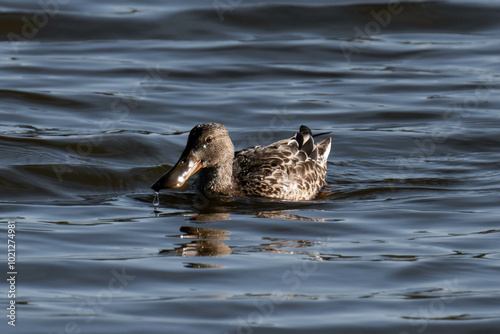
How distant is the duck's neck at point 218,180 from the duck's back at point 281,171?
9 centimetres

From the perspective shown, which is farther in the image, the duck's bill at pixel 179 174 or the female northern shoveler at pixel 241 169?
the female northern shoveler at pixel 241 169

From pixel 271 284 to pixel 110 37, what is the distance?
40.1 ft

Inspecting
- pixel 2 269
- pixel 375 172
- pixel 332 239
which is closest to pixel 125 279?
pixel 2 269

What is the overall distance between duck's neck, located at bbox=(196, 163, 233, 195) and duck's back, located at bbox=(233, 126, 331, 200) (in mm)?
86

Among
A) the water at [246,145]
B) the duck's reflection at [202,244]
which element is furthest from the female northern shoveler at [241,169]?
the duck's reflection at [202,244]

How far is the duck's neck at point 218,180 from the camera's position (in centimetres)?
1032

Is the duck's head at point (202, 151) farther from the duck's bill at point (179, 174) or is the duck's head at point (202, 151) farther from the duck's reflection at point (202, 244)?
the duck's reflection at point (202, 244)

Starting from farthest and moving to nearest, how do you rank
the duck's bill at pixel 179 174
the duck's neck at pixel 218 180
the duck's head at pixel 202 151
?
1. the duck's neck at pixel 218 180
2. the duck's head at pixel 202 151
3. the duck's bill at pixel 179 174

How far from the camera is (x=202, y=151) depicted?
10.2 meters

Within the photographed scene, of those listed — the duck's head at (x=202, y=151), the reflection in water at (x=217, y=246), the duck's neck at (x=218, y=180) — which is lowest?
the reflection in water at (x=217, y=246)

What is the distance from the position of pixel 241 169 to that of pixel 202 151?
536mm

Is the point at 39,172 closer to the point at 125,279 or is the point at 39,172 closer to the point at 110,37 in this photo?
the point at 125,279

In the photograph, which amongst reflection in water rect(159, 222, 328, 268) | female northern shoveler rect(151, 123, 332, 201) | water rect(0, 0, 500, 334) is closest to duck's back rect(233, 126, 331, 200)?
female northern shoveler rect(151, 123, 332, 201)

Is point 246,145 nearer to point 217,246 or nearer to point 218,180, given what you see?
point 218,180
